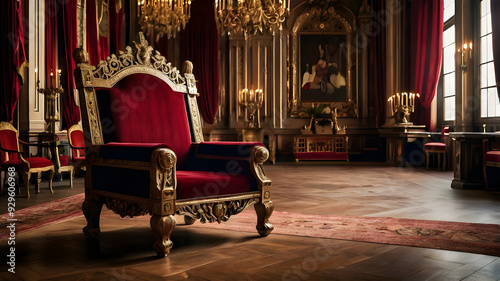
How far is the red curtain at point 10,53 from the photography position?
5.38m

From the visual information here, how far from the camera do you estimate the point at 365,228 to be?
2.87 metres

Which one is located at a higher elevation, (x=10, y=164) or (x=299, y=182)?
(x=10, y=164)

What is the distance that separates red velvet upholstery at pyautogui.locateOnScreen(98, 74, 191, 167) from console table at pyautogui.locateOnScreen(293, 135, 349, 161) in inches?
247

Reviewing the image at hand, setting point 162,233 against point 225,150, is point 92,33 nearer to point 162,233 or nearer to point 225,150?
point 225,150

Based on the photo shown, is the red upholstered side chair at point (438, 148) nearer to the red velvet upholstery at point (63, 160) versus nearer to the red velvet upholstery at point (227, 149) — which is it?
the red velvet upholstery at point (227, 149)

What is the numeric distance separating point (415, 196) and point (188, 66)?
261 centimetres

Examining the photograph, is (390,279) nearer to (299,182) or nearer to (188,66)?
(188,66)

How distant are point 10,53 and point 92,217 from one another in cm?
377

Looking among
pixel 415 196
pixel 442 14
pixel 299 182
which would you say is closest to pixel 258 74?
pixel 442 14

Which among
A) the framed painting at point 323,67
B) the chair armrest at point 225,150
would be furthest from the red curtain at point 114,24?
the chair armrest at point 225,150

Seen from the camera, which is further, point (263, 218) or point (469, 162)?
point (469, 162)

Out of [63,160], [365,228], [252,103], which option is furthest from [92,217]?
[252,103]

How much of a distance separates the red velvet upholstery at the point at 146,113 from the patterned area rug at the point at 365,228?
614 millimetres

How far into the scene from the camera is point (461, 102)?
686 centimetres
